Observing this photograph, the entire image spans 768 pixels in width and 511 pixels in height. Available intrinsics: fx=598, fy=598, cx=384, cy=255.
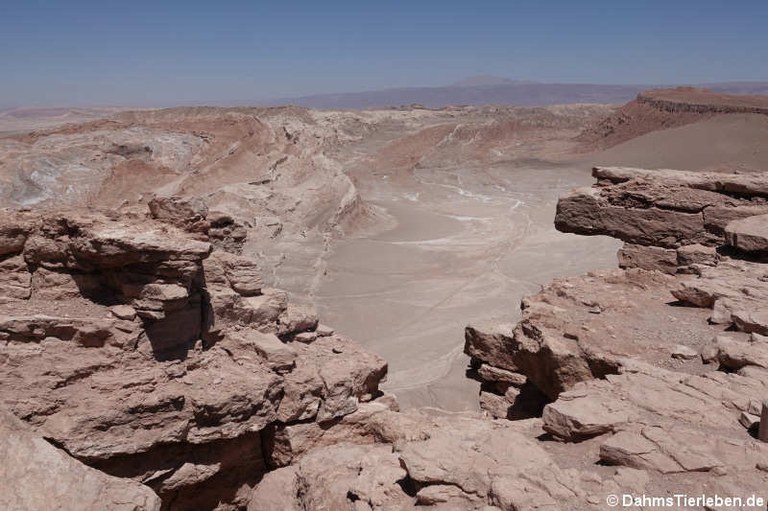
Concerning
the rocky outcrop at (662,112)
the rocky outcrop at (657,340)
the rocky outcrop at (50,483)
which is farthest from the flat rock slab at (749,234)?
Result: the rocky outcrop at (662,112)

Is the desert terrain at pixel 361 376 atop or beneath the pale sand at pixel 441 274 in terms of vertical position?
atop

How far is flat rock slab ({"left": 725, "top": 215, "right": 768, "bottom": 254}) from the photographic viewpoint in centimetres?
674

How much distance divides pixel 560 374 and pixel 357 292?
1083cm

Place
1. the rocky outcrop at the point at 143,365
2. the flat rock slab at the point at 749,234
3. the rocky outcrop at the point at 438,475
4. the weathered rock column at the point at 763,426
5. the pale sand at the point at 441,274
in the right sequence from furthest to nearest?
1. the pale sand at the point at 441,274
2. the flat rock slab at the point at 749,234
3. the rocky outcrop at the point at 143,365
4. the weathered rock column at the point at 763,426
5. the rocky outcrop at the point at 438,475

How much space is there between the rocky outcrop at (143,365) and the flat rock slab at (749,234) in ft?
15.6

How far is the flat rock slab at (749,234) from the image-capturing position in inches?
265

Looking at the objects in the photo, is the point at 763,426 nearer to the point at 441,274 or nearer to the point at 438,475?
the point at 438,475


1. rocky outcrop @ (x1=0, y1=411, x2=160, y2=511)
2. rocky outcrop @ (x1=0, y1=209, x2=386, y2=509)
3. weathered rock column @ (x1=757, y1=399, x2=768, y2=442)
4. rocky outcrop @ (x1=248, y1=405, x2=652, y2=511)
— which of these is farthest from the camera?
rocky outcrop @ (x1=0, y1=209, x2=386, y2=509)

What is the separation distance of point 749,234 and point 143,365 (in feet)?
21.6

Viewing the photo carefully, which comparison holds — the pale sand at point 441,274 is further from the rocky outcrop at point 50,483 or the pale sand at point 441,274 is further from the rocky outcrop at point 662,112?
the rocky outcrop at point 662,112

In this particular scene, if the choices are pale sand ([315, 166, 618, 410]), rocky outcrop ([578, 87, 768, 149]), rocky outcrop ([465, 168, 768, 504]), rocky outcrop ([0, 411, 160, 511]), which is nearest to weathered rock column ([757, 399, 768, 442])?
rocky outcrop ([465, 168, 768, 504])

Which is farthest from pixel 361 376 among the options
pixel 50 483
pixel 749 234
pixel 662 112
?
pixel 662 112

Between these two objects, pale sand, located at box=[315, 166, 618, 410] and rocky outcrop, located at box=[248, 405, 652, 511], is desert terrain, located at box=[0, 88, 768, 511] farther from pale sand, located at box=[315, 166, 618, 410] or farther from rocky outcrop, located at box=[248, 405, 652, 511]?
pale sand, located at box=[315, 166, 618, 410]

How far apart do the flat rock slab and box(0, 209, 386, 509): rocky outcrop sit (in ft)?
15.6
